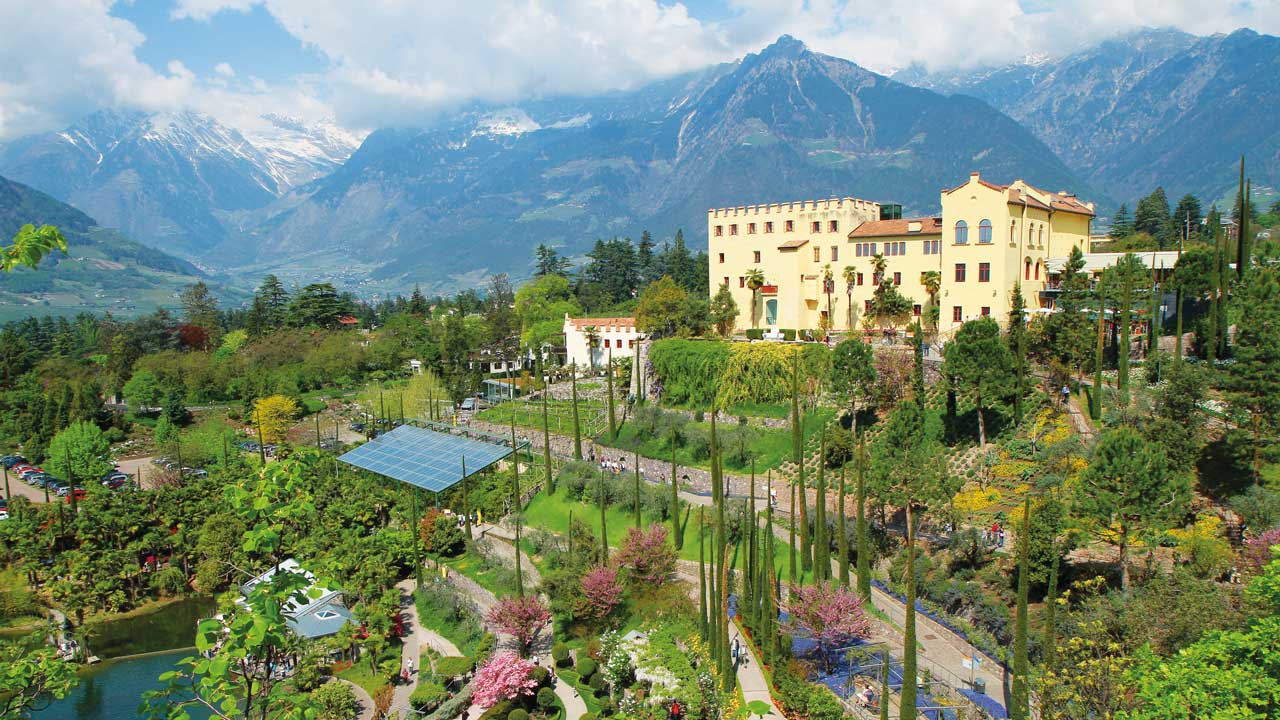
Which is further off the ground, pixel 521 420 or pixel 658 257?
pixel 658 257

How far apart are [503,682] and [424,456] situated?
19975 mm

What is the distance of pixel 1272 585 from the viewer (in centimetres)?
1361

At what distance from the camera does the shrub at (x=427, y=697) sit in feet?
82.9

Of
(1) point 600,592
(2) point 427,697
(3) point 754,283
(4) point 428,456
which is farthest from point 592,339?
(2) point 427,697

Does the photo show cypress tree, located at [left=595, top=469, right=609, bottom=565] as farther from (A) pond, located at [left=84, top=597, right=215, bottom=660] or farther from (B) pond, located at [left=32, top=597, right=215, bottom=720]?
(A) pond, located at [left=84, top=597, right=215, bottom=660]

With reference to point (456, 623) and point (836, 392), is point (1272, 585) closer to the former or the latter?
point (836, 392)

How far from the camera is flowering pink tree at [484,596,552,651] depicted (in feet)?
89.7

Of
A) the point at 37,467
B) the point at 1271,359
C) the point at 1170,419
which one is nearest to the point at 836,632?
the point at 1170,419

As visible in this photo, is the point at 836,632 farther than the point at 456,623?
No

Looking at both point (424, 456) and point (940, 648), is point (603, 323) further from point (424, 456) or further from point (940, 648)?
point (940, 648)

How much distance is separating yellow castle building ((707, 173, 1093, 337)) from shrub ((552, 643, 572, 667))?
2459 centimetres

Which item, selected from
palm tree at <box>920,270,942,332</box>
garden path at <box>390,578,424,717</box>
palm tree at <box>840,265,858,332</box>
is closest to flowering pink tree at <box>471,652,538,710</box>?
garden path at <box>390,578,424,717</box>

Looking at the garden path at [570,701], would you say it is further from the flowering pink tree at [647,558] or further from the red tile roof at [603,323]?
the red tile roof at [603,323]

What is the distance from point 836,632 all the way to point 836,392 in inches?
615
